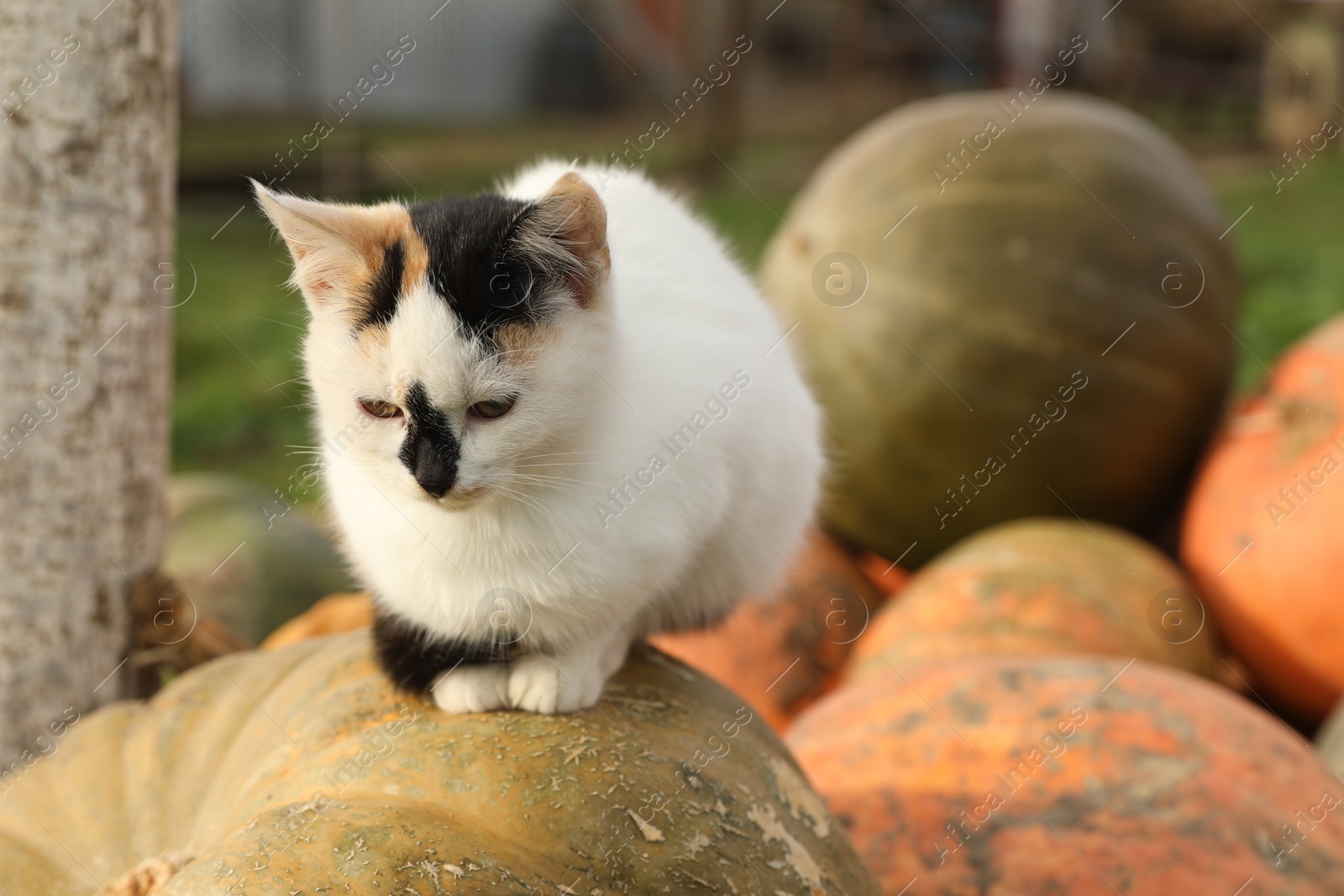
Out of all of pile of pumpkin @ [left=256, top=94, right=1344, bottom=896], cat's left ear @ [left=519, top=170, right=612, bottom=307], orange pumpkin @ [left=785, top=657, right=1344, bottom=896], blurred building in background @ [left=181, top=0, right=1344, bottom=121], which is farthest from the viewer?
blurred building in background @ [left=181, top=0, right=1344, bottom=121]

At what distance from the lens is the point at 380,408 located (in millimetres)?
1793

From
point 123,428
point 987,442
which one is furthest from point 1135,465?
point 123,428

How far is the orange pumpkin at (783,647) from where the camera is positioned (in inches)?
148

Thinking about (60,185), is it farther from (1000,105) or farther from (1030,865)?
(1000,105)

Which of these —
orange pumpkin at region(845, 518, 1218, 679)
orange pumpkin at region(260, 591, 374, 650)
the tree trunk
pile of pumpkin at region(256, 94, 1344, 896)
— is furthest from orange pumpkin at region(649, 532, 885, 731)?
the tree trunk

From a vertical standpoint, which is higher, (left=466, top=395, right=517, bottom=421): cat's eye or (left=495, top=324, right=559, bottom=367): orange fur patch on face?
(left=495, top=324, right=559, bottom=367): orange fur patch on face

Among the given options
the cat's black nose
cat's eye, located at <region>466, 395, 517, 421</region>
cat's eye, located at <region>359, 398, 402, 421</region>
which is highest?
cat's eye, located at <region>466, 395, 517, 421</region>

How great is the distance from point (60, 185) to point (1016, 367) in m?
2.77

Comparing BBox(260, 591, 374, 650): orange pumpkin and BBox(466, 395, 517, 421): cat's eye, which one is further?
BBox(260, 591, 374, 650): orange pumpkin

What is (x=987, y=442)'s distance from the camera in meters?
4.05

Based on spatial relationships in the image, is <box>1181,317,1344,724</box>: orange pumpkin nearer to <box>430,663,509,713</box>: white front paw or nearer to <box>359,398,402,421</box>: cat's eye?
<box>430,663,509,713</box>: white front paw

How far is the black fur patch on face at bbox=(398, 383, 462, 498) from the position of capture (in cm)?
170

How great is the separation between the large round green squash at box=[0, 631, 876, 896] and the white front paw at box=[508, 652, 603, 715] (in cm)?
2

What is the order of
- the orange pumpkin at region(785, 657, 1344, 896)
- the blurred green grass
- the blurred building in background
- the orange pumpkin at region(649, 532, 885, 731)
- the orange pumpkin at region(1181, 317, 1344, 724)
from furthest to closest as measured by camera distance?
the blurred building in background
the blurred green grass
the orange pumpkin at region(649, 532, 885, 731)
the orange pumpkin at region(1181, 317, 1344, 724)
the orange pumpkin at region(785, 657, 1344, 896)
